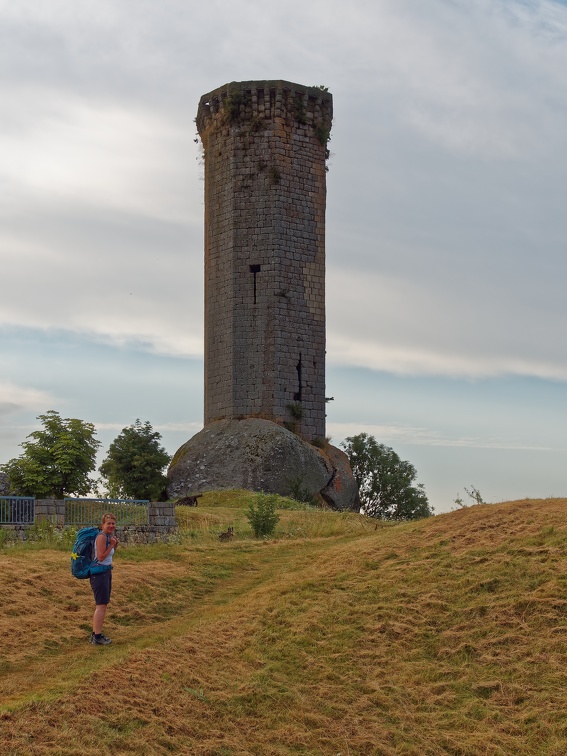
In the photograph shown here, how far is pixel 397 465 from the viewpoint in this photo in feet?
152

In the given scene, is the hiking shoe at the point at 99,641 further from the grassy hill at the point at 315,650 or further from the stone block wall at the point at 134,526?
the stone block wall at the point at 134,526

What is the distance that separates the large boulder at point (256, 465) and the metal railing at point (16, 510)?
43.2 feet

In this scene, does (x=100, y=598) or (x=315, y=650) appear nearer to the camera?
(x=315, y=650)

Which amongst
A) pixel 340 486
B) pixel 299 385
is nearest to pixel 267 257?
pixel 299 385

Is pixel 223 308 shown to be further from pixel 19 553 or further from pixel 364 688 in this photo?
pixel 364 688

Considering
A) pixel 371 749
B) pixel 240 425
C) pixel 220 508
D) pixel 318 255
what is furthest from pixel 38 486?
pixel 371 749

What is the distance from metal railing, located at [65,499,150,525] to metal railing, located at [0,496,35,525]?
866 mm

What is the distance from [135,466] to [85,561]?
23171 mm

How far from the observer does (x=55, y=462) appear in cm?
3055

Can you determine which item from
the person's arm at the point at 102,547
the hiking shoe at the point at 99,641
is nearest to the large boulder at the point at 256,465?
the hiking shoe at the point at 99,641

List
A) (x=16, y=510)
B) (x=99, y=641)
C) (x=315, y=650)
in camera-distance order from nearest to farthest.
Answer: (x=315, y=650) → (x=99, y=641) → (x=16, y=510)

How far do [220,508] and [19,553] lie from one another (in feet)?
37.2

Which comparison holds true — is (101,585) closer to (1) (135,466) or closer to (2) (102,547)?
(2) (102,547)

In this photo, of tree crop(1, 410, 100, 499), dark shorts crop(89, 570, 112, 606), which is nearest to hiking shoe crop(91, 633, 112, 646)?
dark shorts crop(89, 570, 112, 606)
